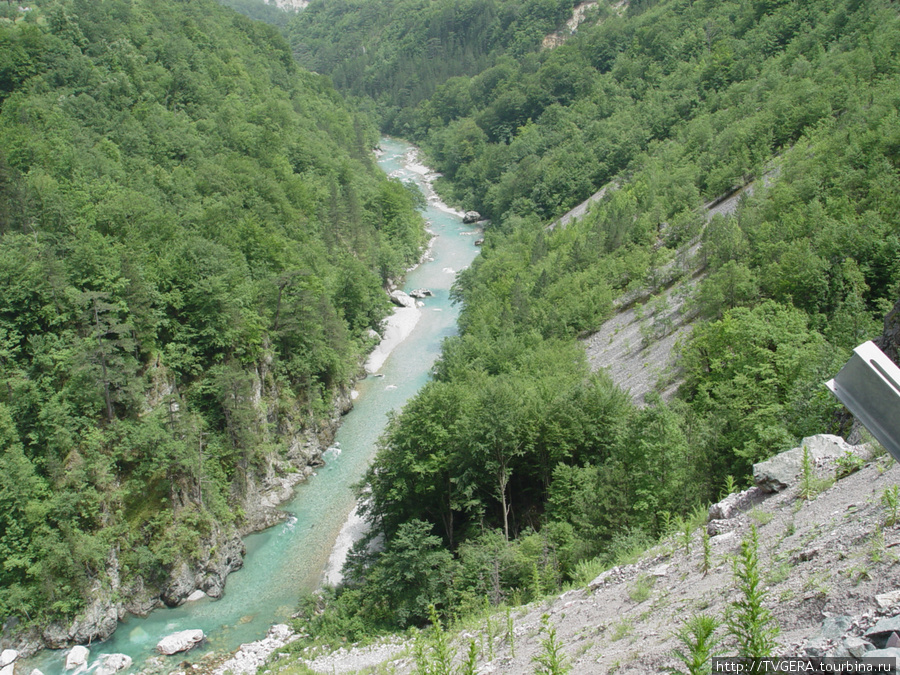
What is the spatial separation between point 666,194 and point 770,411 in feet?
117

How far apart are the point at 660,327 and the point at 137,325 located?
2682 centimetres

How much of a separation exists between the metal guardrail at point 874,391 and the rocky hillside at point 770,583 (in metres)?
2.44

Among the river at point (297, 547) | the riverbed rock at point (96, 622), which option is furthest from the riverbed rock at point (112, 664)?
the riverbed rock at point (96, 622)

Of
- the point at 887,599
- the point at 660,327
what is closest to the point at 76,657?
the point at 887,599

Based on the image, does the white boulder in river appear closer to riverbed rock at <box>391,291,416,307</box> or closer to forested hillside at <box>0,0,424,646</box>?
forested hillside at <box>0,0,424,646</box>

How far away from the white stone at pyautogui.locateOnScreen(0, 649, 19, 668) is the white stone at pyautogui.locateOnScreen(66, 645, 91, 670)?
69.1 inches

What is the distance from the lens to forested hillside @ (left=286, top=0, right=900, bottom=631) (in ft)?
A: 66.5

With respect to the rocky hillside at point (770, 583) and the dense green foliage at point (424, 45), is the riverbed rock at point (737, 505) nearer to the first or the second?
the rocky hillside at point (770, 583)

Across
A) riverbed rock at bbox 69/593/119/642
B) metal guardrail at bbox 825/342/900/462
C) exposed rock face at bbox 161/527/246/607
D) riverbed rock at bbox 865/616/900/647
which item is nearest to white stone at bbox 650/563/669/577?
riverbed rock at bbox 865/616/900/647

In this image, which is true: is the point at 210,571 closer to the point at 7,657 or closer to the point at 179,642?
the point at 179,642

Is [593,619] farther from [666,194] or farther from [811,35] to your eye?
[811,35]

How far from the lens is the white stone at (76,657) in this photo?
2355 centimetres

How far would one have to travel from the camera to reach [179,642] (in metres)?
24.4

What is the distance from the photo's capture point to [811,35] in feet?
201
